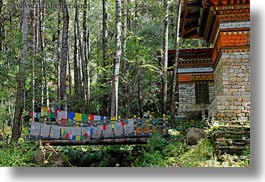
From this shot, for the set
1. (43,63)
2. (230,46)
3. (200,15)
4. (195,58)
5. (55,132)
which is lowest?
(55,132)

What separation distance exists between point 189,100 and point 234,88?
2741 mm

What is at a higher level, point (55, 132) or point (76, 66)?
point (76, 66)

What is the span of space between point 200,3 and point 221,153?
90.4 inches

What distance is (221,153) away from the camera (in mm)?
4039

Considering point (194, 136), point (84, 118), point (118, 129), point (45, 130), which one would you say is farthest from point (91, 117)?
point (194, 136)

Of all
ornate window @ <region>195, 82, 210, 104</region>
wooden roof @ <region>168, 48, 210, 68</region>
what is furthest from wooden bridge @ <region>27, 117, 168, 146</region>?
wooden roof @ <region>168, 48, 210, 68</region>

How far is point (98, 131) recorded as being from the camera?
14.4 feet

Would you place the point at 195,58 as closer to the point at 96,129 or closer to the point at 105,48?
the point at 105,48

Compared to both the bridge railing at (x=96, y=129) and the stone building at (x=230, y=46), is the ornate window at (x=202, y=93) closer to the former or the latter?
the stone building at (x=230, y=46)

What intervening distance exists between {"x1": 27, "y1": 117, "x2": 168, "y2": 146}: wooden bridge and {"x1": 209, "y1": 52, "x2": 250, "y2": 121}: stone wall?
74cm

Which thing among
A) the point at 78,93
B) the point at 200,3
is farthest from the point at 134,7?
the point at 78,93

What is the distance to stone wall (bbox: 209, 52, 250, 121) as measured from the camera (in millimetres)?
4464

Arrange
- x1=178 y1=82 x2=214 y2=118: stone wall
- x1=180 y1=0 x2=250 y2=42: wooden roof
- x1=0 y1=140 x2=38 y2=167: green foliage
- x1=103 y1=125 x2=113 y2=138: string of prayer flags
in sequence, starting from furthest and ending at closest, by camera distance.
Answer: x1=178 y1=82 x2=214 y2=118: stone wall, x1=180 y1=0 x2=250 y2=42: wooden roof, x1=103 y1=125 x2=113 y2=138: string of prayer flags, x1=0 y1=140 x2=38 y2=167: green foliage

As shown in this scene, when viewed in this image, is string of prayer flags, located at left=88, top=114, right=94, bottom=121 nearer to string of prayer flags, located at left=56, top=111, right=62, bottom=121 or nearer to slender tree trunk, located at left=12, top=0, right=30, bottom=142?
string of prayer flags, located at left=56, top=111, right=62, bottom=121
